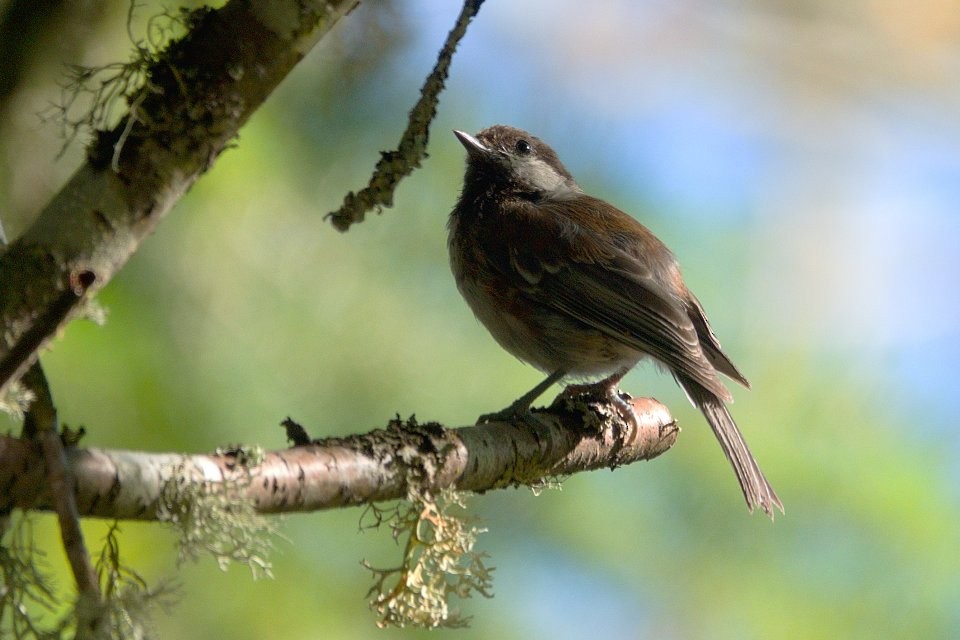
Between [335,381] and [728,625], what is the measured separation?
2.26 m

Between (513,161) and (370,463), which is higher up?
(513,161)

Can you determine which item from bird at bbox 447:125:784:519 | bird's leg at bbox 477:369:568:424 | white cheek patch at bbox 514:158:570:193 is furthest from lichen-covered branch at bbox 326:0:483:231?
white cheek patch at bbox 514:158:570:193

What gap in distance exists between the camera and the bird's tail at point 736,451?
3889 mm

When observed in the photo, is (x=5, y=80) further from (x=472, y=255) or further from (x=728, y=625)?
(x=728, y=625)

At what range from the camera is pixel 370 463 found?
7.63ft

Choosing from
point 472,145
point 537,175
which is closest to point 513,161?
point 537,175

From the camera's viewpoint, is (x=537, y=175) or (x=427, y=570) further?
(x=537, y=175)

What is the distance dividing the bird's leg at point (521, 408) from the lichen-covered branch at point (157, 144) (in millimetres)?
1651

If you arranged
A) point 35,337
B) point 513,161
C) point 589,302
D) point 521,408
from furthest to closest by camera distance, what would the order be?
point 513,161
point 589,302
point 521,408
point 35,337

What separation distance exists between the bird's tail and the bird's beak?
58.6 inches

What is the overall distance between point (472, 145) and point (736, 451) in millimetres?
1889

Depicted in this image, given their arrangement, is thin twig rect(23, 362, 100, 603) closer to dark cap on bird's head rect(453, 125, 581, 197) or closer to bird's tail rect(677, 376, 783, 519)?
bird's tail rect(677, 376, 783, 519)

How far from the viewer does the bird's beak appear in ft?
15.3

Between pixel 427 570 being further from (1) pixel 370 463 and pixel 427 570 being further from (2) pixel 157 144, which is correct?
(2) pixel 157 144
